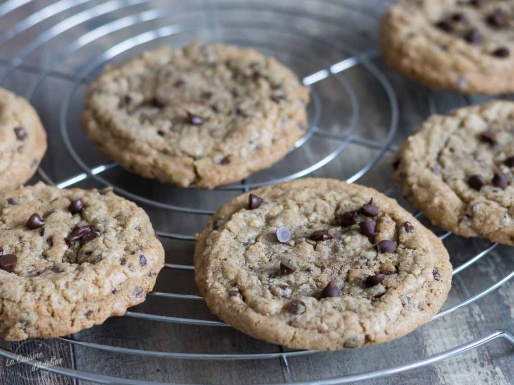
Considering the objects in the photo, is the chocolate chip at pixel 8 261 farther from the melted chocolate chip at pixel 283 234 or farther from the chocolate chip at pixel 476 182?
the chocolate chip at pixel 476 182

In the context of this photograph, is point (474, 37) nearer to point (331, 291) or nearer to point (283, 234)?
point (283, 234)

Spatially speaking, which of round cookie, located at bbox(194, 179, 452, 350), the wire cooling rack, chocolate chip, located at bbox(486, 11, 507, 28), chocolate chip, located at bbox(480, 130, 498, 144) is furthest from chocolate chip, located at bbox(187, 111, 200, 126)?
chocolate chip, located at bbox(486, 11, 507, 28)

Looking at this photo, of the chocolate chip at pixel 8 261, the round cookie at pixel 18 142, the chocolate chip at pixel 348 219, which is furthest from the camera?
the round cookie at pixel 18 142

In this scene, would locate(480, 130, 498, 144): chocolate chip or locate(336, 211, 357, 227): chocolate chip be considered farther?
locate(480, 130, 498, 144): chocolate chip

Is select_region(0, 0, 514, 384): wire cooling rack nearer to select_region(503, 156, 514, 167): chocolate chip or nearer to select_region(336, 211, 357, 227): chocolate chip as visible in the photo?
select_region(503, 156, 514, 167): chocolate chip

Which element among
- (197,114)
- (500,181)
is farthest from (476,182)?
(197,114)

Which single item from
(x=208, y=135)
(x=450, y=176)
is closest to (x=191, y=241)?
(x=208, y=135)

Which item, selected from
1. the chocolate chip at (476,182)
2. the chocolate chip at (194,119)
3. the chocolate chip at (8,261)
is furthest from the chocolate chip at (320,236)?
the chocolate chip at (8,261)
